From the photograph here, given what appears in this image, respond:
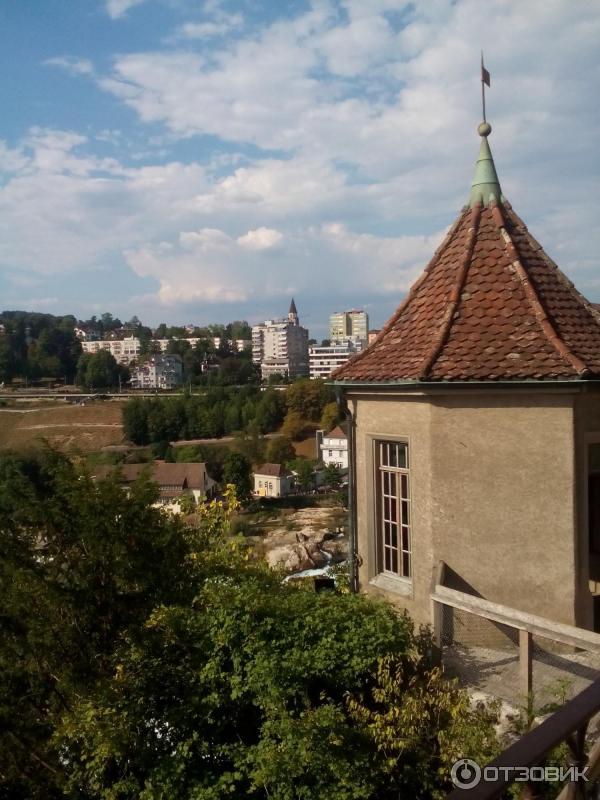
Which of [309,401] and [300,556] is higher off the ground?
[309,401]

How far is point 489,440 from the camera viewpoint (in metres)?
7.20

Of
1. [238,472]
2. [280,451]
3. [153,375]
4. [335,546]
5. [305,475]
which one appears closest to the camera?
[335,546]

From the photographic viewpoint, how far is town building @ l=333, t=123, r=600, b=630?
273 inches

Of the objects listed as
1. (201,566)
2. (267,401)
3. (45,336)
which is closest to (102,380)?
(45,336)

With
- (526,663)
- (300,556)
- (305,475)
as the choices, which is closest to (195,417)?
(305,475)

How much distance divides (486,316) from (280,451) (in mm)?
90554

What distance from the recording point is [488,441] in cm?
720

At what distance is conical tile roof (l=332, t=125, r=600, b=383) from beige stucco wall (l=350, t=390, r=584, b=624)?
14.7 inches

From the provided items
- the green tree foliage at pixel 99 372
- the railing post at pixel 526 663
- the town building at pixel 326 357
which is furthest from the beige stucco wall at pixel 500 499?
the town building at pixel 326 357

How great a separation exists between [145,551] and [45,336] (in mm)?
173721

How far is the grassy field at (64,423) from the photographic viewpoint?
10825cm

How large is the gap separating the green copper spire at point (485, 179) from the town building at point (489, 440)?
20.5 inches

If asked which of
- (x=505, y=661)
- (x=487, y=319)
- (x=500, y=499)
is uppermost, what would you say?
(x=487, y=319)

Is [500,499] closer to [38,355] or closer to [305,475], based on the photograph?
[305,475]
